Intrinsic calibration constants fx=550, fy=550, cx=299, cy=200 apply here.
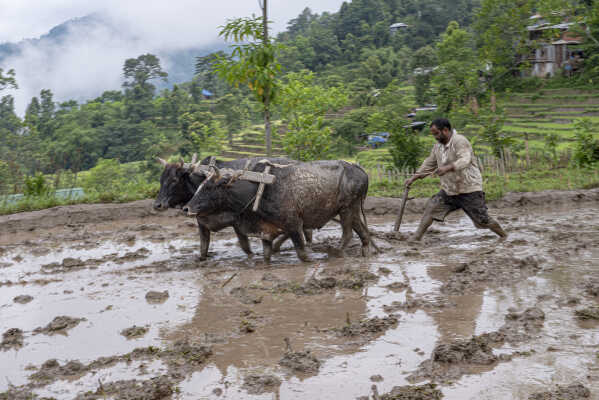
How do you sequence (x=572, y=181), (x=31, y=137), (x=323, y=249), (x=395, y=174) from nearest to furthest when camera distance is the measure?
1. (x=323, y=249)
2. (x=572, y=181)
3. (x=395, y=174)
4. (x=31, y=137)

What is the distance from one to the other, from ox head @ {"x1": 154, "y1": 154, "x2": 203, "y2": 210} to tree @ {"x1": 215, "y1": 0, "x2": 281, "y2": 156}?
3.45 m

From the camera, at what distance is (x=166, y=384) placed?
3.76 m

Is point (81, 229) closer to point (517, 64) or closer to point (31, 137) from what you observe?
point (517, 64)

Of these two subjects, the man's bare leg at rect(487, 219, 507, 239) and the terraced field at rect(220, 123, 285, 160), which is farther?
the terraced field at rect(220, 123, 285, 160)

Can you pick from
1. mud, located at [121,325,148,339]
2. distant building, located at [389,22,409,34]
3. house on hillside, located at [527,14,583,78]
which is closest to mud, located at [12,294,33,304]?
mud, located at [121,325,148,339]

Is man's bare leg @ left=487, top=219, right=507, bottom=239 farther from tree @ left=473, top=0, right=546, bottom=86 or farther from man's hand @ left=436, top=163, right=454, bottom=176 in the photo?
tree @ left=473, top=0, right=546, bottom=86

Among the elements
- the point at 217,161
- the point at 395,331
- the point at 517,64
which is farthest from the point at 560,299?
the point at 517,64

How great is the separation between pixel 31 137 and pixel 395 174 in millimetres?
42324

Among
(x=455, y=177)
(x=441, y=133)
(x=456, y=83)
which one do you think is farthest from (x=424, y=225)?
(x=456, y=83)

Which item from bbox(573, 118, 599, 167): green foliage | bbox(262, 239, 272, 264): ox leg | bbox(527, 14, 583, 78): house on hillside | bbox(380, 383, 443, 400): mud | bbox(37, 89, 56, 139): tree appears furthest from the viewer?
bbox(37, 89, 56, 139): tree

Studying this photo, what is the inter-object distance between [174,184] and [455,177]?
3819 millimetres

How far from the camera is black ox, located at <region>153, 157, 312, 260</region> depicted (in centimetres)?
741

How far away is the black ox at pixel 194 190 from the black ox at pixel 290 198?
0.09 metres

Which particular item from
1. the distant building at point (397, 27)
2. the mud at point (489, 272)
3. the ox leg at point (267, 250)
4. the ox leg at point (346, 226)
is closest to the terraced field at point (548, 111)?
the ox leg at point (346, 226)
